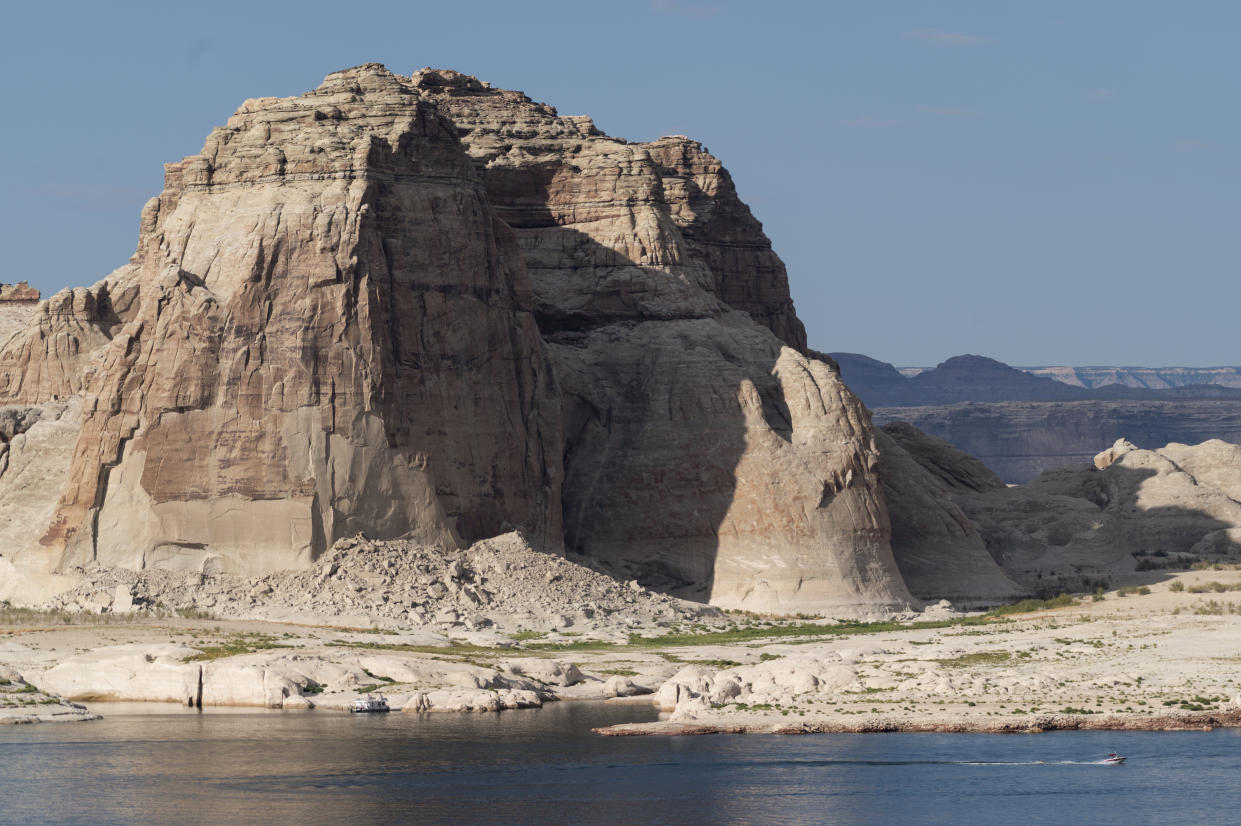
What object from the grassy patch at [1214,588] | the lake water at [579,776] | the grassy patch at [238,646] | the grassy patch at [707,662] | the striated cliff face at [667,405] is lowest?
the lake water at [579,776]

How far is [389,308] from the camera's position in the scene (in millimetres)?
87500

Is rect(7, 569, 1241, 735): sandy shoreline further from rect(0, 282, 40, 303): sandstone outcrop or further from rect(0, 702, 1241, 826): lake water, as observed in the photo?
rect(0, 282, 40, 303): sandstone outcrop

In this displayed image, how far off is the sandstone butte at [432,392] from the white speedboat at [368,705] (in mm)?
20369

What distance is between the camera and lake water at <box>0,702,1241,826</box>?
5041 cm

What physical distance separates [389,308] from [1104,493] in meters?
54.0

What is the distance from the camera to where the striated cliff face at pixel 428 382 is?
3364 inches

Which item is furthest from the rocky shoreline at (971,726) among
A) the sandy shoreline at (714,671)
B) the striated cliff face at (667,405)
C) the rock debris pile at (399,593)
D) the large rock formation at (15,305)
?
the large rock formation at (15,305)

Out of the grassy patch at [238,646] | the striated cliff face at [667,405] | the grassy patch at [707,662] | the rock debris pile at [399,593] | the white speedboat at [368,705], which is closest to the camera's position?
the white speedboat at [368,705]

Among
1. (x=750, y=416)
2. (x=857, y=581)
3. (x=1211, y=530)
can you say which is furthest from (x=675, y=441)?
(x=1211, y=530)

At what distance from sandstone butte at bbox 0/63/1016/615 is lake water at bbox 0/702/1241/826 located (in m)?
23.7

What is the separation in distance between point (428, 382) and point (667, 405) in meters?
12.5

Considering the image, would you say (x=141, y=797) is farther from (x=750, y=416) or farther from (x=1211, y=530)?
(x=1211, y=530)

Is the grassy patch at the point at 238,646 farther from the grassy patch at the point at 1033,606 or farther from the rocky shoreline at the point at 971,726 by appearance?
the grassy patch at the point at 1033,606

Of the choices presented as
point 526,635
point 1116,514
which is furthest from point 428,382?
point 1116,514
